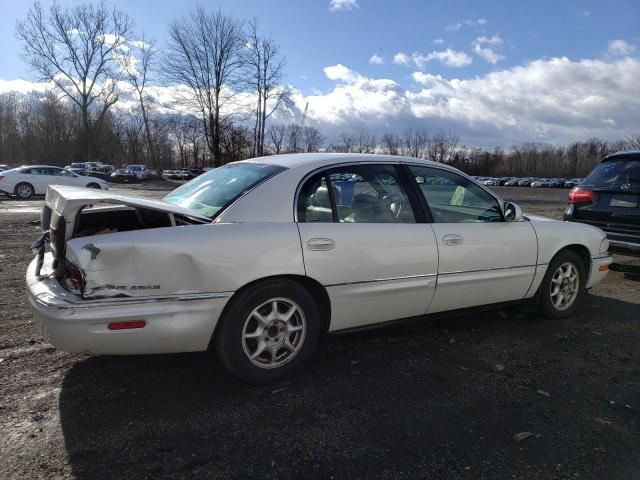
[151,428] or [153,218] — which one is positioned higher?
[153,218]

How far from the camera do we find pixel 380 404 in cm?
294

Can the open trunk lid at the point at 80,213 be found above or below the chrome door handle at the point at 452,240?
above

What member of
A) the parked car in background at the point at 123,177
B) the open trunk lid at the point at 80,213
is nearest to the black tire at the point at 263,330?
the open trunk lid at the point at 80,213

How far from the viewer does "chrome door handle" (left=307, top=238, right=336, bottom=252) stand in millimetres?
3111

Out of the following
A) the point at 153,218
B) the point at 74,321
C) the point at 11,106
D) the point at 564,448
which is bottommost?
the point at 564,448

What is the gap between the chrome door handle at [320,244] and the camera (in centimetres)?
311

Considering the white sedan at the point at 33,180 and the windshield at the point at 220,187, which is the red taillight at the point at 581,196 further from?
the white sedan at the point at 33,180

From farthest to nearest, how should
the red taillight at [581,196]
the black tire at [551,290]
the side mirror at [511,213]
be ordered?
the red taillight at [581,196] < the black tire at [551,290] < the side mirror at [511,213]

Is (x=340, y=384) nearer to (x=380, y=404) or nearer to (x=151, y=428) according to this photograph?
(x=380, y=404)

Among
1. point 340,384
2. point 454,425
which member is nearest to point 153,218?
point 340,384

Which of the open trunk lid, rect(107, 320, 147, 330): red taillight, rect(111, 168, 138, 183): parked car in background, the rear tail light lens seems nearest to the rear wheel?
the open trunk lid

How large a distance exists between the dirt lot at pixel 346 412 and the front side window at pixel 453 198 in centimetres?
109

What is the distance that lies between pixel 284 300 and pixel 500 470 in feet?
5.15

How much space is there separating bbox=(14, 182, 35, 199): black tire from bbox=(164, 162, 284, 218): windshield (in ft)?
67.2
